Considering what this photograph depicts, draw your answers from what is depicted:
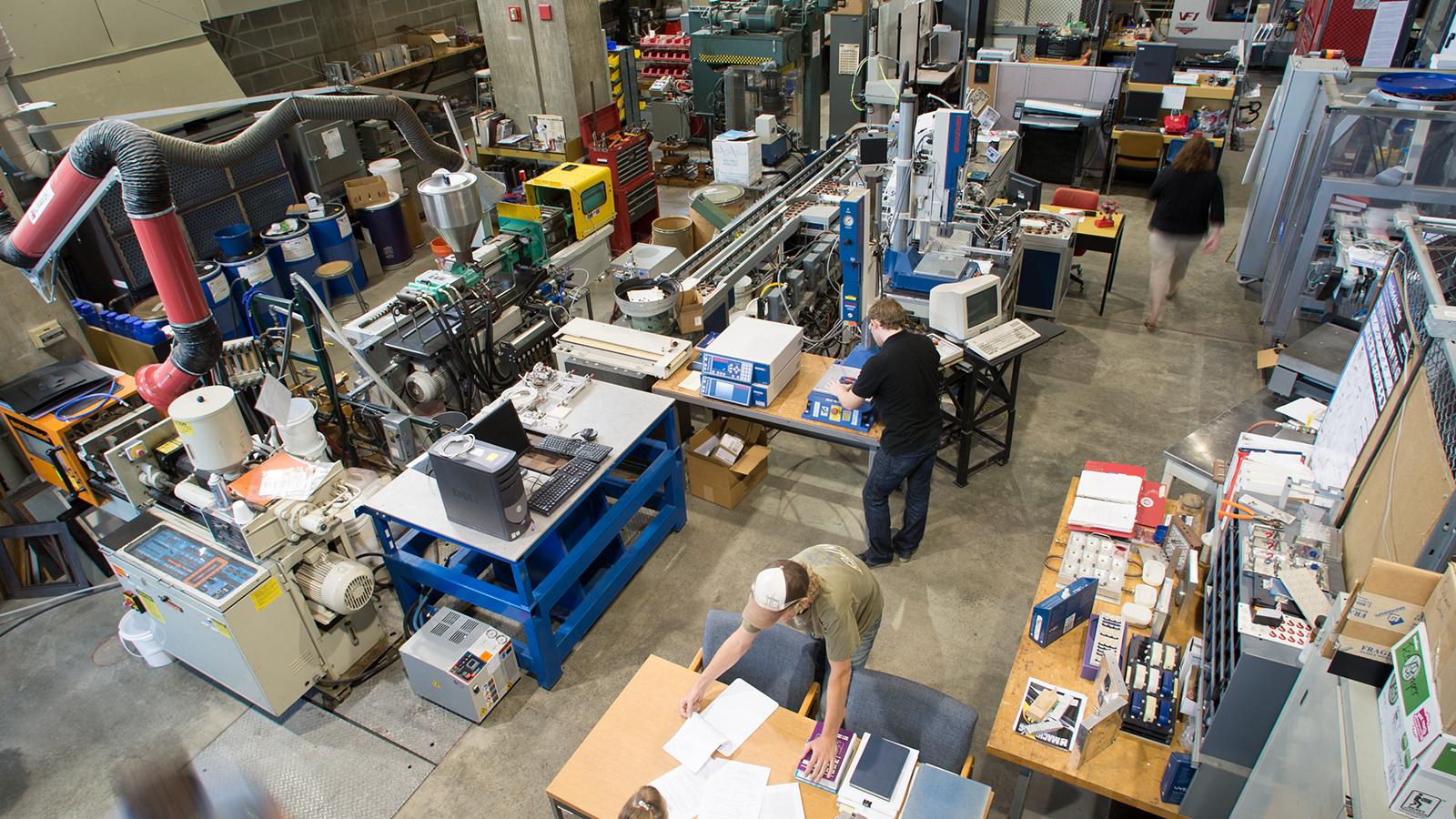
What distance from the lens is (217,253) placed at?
23.9ft

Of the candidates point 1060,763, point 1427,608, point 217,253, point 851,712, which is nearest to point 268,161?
point 217,253

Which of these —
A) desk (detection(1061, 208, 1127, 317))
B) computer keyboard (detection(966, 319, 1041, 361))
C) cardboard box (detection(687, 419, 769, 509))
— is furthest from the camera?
desk (detection(1061, 208, 1127, 317))

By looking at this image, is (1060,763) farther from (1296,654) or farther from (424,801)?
(424,801)

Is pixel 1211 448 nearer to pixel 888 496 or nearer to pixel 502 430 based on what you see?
pixel 888 496

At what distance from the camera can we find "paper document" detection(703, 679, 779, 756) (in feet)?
9.89

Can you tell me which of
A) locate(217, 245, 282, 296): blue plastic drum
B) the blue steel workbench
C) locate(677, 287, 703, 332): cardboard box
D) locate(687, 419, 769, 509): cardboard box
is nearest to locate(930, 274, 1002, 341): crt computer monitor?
locate(687, 419, 769, 509): cardboard box

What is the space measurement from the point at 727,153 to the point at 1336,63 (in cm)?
502

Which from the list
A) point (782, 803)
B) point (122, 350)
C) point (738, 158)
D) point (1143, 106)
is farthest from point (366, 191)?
point (1143, 106)

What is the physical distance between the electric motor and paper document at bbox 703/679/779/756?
1908 millimetres

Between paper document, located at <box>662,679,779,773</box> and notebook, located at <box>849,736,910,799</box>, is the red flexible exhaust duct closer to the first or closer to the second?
paper document, located at <box>662,679,779,773</box>

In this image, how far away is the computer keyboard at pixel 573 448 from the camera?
4.29m

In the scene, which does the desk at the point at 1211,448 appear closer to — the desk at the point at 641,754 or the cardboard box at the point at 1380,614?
the cardboard box at the point at 1380,614

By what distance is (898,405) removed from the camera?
163 inches

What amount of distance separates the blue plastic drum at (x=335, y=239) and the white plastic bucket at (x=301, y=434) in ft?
11.4
